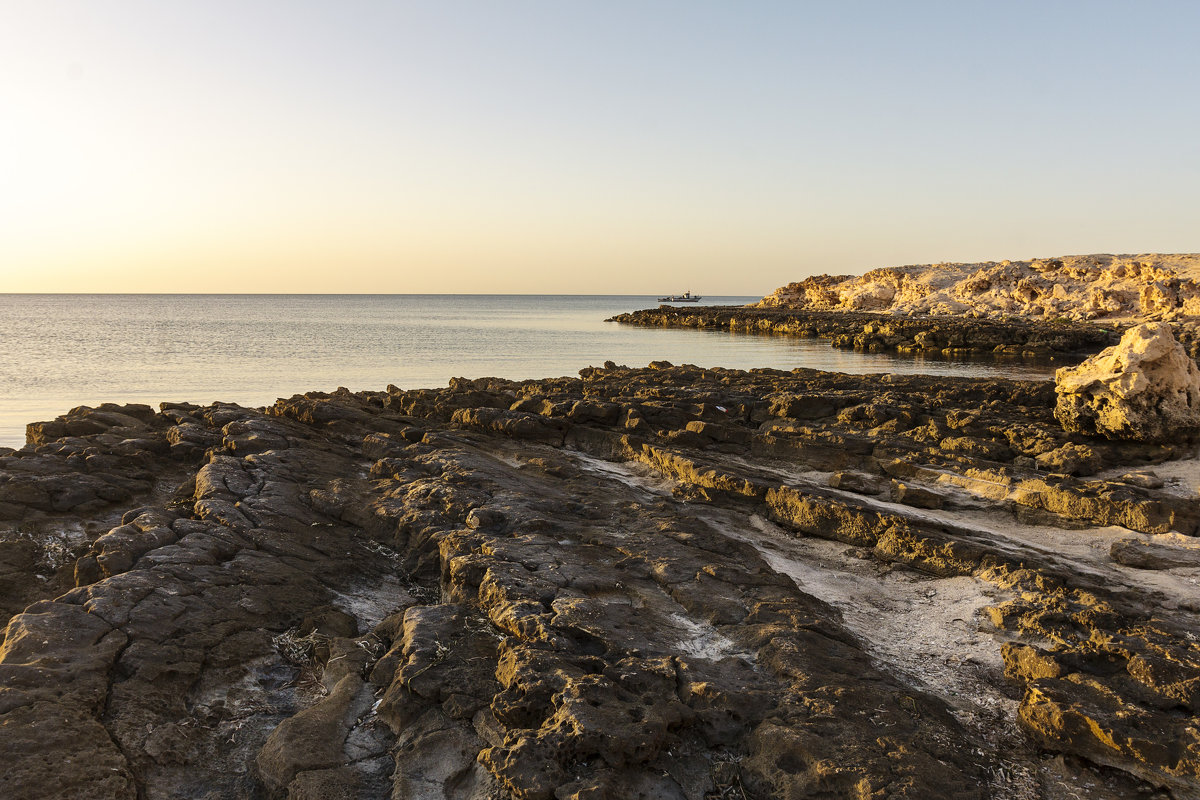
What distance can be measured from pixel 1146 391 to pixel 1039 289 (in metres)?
61.2

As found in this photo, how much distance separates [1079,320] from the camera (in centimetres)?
5472

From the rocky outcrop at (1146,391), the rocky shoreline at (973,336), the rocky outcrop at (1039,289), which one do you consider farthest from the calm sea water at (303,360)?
the rocky outcrop at (1039,289)

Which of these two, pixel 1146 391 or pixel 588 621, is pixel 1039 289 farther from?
pixel 588 621

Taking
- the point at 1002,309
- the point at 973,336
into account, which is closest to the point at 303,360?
the point at 973,336

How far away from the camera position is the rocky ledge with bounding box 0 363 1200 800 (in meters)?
4.77

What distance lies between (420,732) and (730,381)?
57.6 ft

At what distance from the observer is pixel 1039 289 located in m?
65.1

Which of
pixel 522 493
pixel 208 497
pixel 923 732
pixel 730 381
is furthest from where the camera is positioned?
pixel 730 381

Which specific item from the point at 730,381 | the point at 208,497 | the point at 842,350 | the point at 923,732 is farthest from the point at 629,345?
the point at 923,732

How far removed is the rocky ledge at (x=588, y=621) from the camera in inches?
188

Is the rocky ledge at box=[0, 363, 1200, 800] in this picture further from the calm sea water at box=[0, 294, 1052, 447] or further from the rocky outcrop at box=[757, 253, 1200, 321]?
the rocky outcrop at box=[757, 253, 1200, 321]

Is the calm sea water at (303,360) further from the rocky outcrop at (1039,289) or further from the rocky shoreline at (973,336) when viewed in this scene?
the rocky outcrop at (1039,289)

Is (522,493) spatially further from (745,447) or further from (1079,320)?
(1079,320)

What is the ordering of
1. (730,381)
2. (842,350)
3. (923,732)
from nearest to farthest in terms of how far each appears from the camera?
1. (923,732)
2. (730,381)
3. (842,350)
